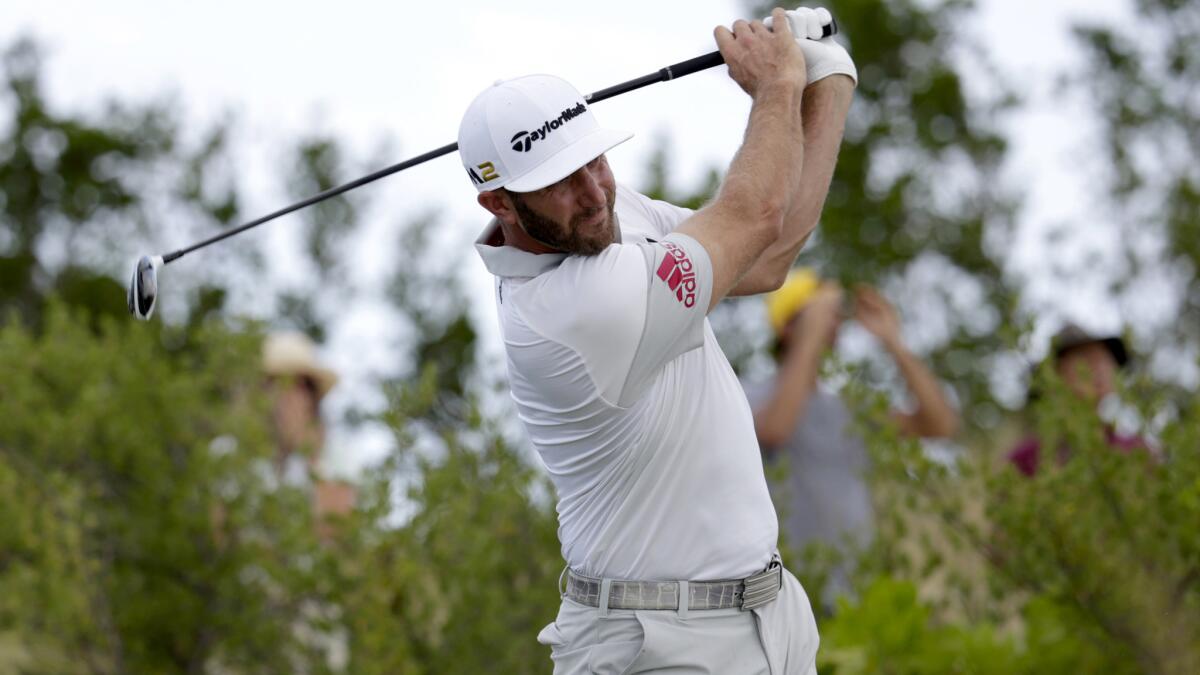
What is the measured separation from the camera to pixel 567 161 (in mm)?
3209

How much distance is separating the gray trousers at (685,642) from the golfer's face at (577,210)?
0.76 meters

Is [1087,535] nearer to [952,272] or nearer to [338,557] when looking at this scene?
[338,557]

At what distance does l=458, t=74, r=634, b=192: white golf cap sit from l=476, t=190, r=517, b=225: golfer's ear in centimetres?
3

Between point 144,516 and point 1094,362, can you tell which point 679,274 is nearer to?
point 1094,362

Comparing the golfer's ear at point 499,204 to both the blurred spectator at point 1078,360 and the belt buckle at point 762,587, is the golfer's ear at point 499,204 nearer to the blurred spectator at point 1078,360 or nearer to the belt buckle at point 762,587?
the belt buckle at point 762,587

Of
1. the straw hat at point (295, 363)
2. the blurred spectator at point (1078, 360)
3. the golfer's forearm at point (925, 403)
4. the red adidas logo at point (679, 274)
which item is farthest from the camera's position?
the straw hat at point (295, 363)

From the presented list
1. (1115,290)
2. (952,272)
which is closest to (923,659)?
(1115,290)

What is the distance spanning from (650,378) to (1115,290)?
7.25m

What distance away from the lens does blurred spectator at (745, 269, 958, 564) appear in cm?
586

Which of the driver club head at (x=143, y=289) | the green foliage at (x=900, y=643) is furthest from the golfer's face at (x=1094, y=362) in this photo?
the driver club head at (x=143, y=289)

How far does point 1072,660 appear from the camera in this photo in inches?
185

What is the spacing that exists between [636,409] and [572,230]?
0.38 meters

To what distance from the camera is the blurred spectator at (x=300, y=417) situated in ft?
20.3

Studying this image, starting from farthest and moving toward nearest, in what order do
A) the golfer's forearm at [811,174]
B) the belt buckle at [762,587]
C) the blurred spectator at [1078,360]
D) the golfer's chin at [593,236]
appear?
1. the blurred spectator at [1078,360]
2. the golfer's forearm at [811,174]
3. the belt buckle at [762,587]
4. the golfer's chin at [593,236]
